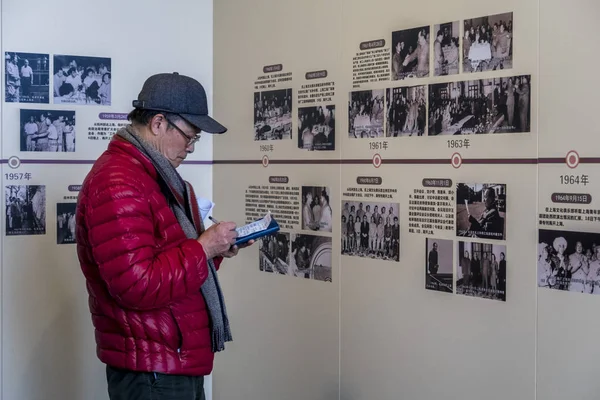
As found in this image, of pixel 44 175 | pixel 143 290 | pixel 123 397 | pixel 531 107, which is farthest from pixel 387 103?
pixel 44 175

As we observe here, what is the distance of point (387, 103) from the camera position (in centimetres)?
282

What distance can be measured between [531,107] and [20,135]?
2.36m

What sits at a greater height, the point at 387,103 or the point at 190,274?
the point at 387,103

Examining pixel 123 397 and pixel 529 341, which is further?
pixel 529 341

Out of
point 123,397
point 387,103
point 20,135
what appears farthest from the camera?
point 20,135

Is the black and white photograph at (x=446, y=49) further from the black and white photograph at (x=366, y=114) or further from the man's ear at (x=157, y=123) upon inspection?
the man's ear at (x=157, y=123)

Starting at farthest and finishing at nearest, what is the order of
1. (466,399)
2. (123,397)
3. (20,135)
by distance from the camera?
(20,135) < (466,399) < (123,397)

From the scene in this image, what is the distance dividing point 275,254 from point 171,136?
128cm

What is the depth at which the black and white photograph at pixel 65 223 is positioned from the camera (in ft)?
11.3

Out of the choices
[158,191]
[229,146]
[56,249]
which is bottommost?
[56,249]

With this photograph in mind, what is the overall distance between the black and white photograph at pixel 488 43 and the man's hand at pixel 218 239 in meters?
1.06

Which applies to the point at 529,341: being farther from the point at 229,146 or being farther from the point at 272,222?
the point at 229,146

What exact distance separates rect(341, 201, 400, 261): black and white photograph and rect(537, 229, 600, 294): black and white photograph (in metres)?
0.64

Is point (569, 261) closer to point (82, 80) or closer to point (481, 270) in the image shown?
point (481, 270)
